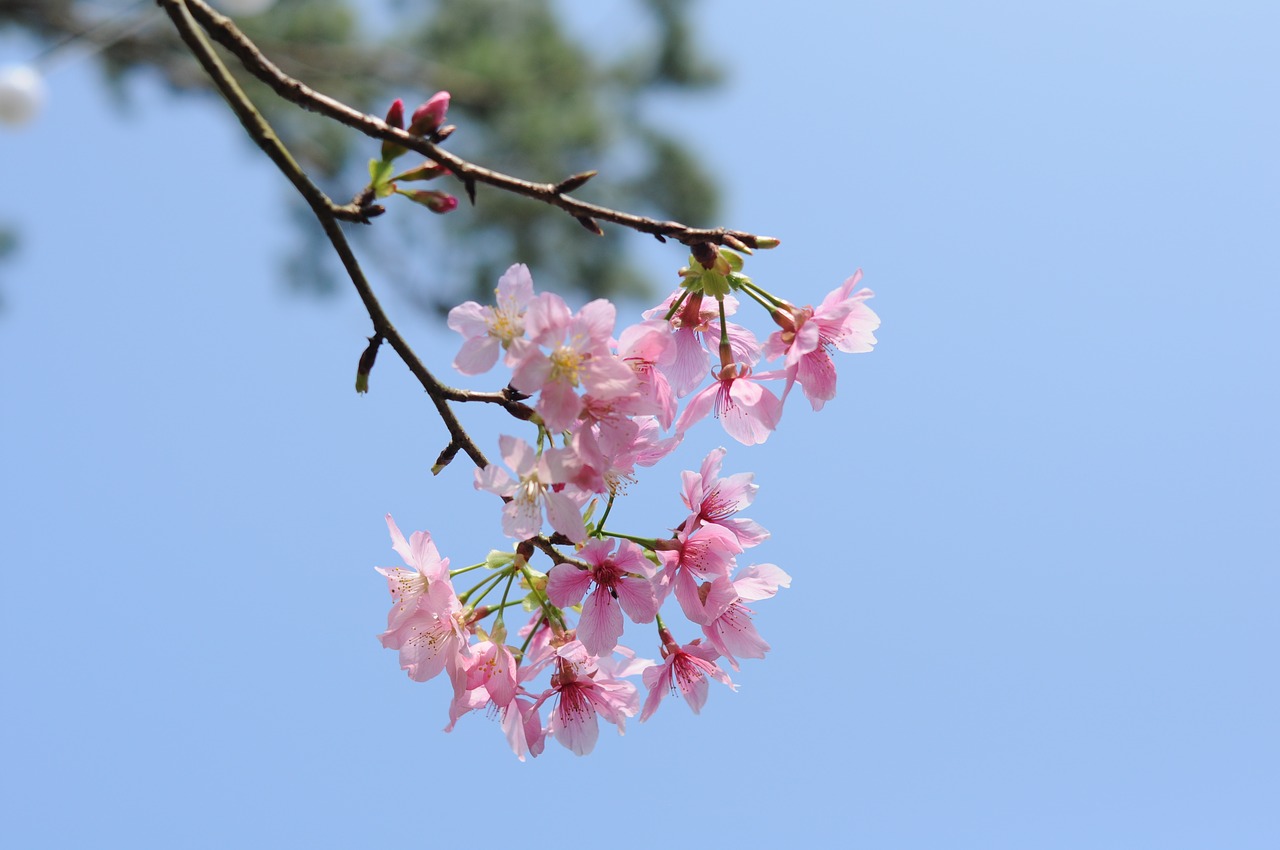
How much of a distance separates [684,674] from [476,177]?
56 centimetres

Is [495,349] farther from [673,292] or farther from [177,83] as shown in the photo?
[177,83]

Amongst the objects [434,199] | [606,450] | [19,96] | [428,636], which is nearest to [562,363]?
[606,450]

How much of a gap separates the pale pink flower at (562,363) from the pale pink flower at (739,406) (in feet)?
0.55

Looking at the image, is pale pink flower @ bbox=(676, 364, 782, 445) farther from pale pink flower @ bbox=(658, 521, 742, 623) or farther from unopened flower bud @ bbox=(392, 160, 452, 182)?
unopened flower bud @ bbox=(392, 160, 452, 182)

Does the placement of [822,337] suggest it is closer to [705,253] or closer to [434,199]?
[705,253]

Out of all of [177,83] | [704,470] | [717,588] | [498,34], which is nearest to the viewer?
[717,588]

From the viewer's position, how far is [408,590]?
38.4 inches

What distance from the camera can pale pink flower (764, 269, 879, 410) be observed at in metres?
0.95

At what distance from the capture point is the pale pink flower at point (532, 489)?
2.61 feet

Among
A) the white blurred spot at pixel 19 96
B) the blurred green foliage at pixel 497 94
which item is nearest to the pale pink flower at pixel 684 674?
the white blurred spot at pixel 19 96

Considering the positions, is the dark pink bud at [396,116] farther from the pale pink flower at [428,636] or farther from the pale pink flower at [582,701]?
the pale pink flower at [582,701]

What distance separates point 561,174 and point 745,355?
4.81m

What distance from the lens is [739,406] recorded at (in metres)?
1.01

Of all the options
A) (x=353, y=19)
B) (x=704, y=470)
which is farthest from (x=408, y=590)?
(x=353, y=19)
